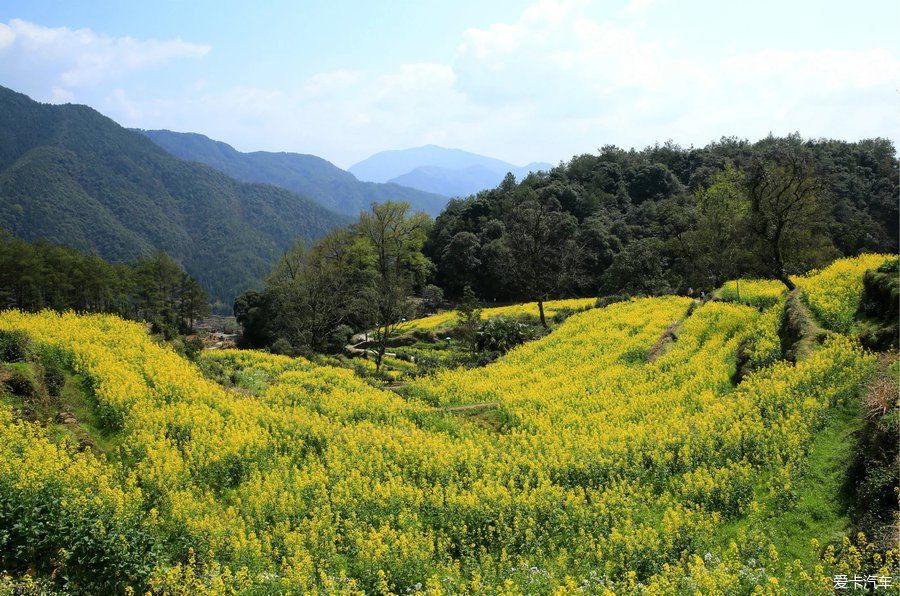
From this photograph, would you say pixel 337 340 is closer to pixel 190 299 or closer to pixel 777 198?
pixel 777 198

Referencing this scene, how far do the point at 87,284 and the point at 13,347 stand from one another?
61.6 meters

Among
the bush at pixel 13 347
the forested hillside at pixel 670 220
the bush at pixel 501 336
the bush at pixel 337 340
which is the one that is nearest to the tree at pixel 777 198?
the forested hillside at pixel 670 220

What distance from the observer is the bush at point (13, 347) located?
58.1 feet

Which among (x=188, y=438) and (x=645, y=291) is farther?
(x=645, y=291)

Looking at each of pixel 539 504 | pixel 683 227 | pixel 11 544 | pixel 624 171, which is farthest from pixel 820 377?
pixel 624 171

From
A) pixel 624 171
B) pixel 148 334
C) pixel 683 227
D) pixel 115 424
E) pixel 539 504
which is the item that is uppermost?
pixel 624 171

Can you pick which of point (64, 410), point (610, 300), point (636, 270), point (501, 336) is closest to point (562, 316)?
point (610, 300)

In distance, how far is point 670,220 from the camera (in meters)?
58.9

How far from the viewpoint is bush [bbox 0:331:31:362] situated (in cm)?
1770

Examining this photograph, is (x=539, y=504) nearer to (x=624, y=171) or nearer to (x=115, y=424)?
(x=115, y=424)

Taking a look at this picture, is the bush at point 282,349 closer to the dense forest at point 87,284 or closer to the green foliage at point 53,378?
the dense forest at point 87,284

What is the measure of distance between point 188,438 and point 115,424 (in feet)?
7.92

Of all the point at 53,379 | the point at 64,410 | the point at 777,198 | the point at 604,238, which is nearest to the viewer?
the point at 64,410

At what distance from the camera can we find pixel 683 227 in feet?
195
